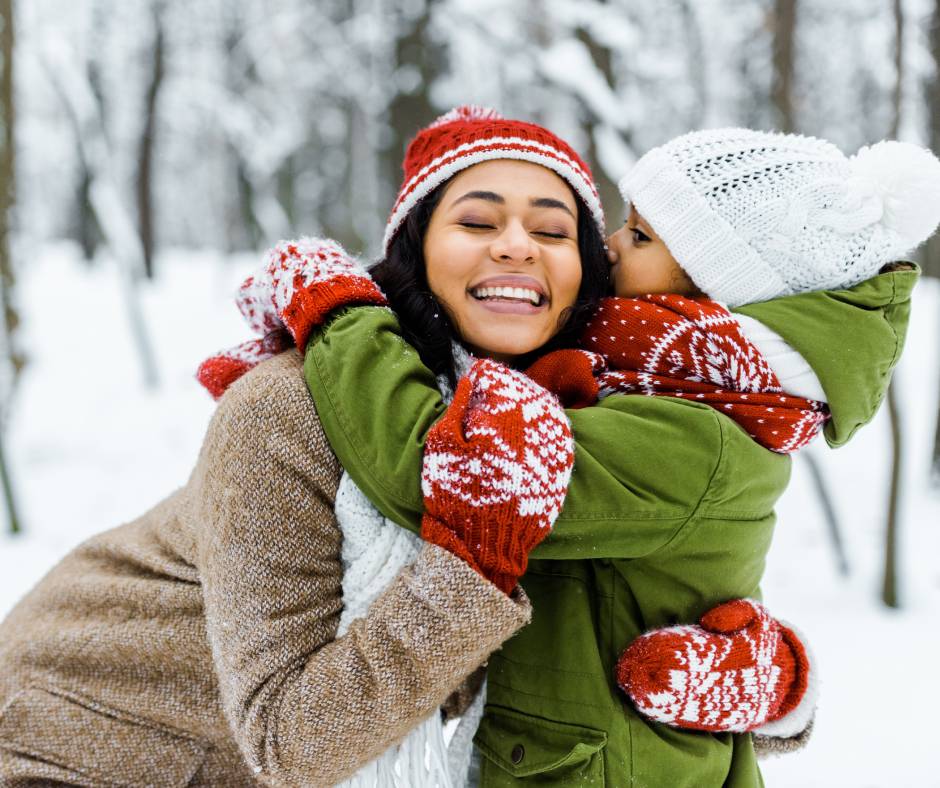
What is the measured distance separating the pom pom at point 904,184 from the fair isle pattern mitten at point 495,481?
905 mm

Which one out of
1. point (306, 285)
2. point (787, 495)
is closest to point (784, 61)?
point (787, 495)

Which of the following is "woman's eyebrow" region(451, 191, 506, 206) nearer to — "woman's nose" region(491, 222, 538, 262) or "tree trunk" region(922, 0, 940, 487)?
"woman's nose" region(491, 222, 538, 262)

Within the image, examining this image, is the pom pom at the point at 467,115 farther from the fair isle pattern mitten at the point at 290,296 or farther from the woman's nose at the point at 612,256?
the fair isle pattern mitten at the point at 290,296

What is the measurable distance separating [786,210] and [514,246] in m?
0.59

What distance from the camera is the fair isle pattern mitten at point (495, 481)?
49.9 inches

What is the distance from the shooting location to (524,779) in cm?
161

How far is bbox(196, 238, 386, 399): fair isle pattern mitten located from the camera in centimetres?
154

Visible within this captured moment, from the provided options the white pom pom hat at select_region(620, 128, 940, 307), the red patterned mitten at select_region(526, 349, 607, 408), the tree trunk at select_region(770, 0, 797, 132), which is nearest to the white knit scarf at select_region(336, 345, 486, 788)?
the red patterned mitten at select_region(526, 349, 607, 408)

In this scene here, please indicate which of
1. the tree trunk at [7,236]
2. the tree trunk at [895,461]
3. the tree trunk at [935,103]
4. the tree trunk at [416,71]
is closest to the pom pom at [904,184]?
the tree trunk at [895,461]

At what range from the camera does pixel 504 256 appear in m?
1.74

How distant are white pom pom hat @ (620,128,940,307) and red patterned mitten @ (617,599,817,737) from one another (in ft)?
2.31

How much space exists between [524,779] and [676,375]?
0.88 metres

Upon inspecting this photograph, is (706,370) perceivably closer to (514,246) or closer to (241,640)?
(514,246)

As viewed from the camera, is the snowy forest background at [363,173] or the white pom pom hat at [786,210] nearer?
the white pom pom hat at [786,210]
